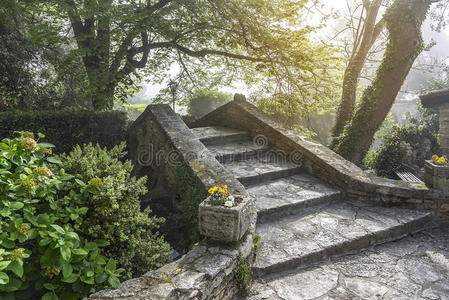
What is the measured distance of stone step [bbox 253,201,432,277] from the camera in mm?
3120

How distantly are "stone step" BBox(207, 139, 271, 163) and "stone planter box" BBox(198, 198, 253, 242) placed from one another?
254 centimetres

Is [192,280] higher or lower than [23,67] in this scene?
lower

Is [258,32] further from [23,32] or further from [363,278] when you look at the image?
[23,32]

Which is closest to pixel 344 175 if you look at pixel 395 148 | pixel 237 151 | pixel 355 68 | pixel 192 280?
pixel 237 151

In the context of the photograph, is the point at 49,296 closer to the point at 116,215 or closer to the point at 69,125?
the point at 116,215

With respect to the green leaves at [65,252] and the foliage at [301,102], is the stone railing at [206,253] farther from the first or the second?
the foliage at [301,102]

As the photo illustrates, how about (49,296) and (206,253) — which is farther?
(206,253)

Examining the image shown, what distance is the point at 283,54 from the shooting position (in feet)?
22.6

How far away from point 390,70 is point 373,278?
19.0ft

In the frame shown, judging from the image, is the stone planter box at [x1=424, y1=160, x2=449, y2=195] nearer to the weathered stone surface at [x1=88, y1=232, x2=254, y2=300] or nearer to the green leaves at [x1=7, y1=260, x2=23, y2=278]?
the weathered stone surface at [x1=88, y1=232, x2=254, y2=300]

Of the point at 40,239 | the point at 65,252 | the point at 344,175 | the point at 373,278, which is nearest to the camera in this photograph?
A: the point at 65,252

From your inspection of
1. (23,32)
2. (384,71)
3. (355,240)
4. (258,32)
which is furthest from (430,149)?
(23,32)

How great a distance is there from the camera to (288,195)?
14.1 feet

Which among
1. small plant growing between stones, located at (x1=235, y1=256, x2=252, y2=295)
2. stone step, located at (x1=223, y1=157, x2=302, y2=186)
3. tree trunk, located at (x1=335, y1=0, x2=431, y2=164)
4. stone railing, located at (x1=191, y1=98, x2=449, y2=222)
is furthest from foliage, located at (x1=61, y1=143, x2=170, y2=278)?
tree trunk, located at (x1=335, y1=0, x2=431, y2=164)
